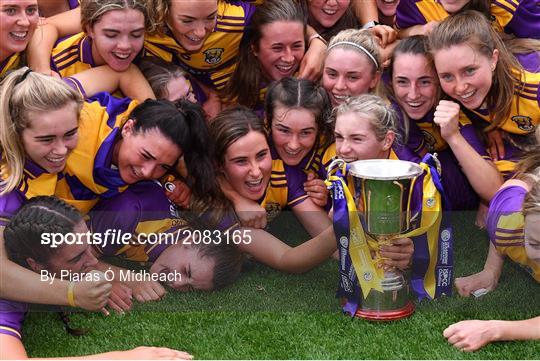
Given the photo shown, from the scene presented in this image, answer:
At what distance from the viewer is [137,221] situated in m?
3.22

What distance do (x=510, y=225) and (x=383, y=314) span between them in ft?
1.80

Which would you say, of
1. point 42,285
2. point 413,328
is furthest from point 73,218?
point 413,328

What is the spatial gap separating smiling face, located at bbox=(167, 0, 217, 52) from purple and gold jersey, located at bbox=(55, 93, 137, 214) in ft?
1.56

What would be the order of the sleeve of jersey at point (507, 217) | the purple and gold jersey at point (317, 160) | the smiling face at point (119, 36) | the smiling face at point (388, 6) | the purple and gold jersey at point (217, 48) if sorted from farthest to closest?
the smiling face at point (388, 6)
the purple and gold jersey at point (217, 48)
the purple and gold jersey at point (317, 160)
the smiling face at point (119, 36)
the sleeve of jersey at point (507, 217)

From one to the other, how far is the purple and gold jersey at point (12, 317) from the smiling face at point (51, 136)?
0.47 m

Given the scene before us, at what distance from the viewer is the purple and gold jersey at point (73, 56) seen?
351 cm

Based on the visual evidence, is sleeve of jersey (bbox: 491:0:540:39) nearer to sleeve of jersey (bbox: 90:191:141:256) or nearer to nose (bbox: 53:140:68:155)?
sleeve of jersey (bbox: 90:191:141:256)

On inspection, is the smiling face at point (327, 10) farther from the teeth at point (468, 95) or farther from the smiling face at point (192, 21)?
the teeth at point (468, 95)

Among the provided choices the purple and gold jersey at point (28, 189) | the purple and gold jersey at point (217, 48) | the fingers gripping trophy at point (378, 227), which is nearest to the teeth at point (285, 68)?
the purple and gold jersey at point (217, 48)

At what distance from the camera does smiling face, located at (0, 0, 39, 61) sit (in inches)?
126

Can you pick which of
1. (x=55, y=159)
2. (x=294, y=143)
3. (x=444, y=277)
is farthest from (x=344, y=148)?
(x=55, y=159)

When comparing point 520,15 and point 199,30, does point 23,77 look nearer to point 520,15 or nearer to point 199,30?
point 199,30

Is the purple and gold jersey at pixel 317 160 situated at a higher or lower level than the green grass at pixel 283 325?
higher

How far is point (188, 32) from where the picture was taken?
3.49 metres
